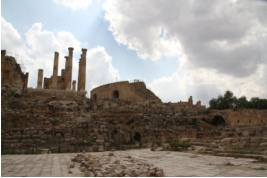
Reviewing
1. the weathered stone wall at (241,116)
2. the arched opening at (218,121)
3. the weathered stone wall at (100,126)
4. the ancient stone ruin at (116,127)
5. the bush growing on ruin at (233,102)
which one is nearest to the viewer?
the ancient stone ruin at (116,127)

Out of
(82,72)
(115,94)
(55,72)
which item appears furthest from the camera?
(115,94)

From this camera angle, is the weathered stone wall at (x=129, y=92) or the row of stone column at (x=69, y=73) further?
the weathered stone wall at (x=129, y=92)

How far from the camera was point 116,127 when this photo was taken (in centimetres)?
1777

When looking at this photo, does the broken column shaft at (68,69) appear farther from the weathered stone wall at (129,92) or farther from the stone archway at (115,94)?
the stone archway at (115,94)

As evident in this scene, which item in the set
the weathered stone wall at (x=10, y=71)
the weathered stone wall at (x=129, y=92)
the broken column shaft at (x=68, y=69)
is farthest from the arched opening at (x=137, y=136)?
the weathered stone wall at (x=10, y=71)

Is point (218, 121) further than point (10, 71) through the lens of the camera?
No

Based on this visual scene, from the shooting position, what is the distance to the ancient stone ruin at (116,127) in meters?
13.8

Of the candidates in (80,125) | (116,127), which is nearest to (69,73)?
(80,125)

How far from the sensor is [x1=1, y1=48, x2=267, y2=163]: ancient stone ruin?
13836 mm

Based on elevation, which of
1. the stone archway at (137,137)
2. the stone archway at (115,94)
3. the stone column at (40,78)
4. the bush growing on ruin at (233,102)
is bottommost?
the stone archway at (137,137)

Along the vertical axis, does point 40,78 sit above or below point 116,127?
above

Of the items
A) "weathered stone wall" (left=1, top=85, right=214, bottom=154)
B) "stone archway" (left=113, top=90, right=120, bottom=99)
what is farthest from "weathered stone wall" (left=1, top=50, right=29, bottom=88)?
"stone archway" (left=113, top=90, right=120, bottom=99)

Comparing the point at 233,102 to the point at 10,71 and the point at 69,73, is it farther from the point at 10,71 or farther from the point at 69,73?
the point at 10,71

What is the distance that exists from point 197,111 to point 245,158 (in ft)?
50.5
